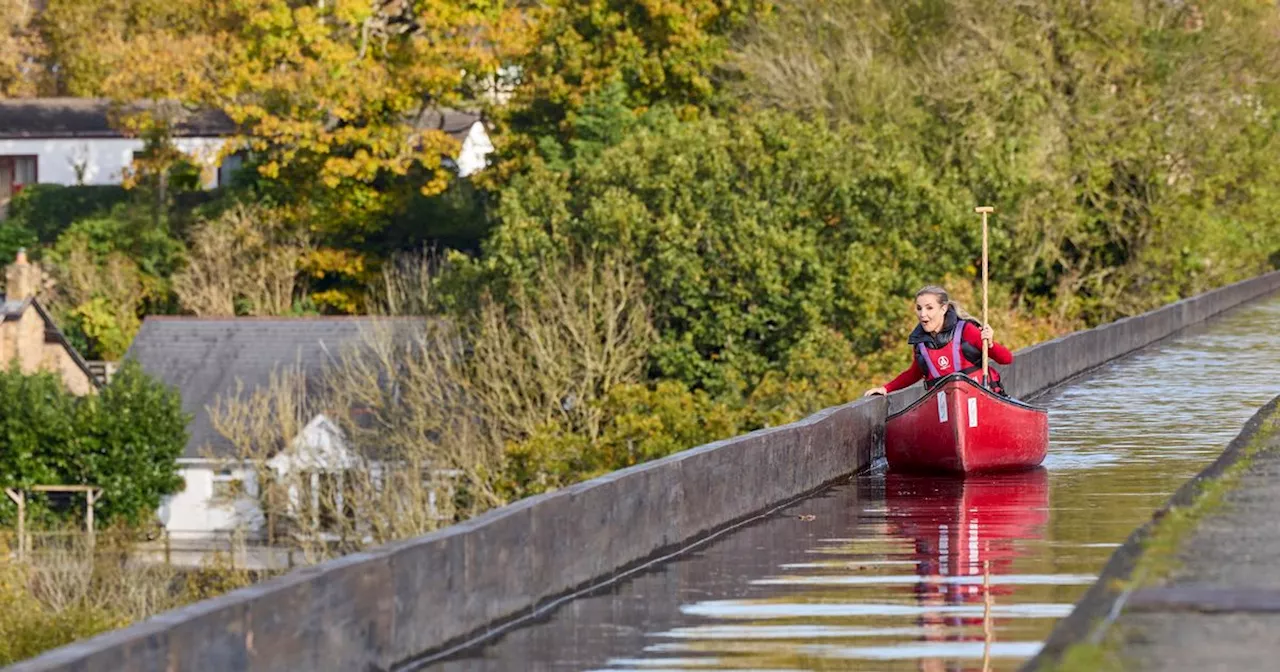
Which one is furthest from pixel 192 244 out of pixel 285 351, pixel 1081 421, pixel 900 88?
pixel 1081 421

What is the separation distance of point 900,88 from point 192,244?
28.6 m

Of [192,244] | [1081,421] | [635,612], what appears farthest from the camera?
[192,244]

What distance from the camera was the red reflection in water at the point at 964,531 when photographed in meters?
10.7

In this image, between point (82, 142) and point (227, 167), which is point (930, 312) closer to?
point (227, 167)

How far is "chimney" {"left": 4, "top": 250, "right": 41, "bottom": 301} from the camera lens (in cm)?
7538

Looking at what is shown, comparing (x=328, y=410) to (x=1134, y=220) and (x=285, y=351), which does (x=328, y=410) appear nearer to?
(x=285, y=351)

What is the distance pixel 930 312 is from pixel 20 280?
2463 inches

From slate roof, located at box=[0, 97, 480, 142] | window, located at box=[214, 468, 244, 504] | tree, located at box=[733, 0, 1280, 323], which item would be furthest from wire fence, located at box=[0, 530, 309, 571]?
slate roof, located at box=[0, 97, 480, 142]

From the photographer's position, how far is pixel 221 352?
228 ft

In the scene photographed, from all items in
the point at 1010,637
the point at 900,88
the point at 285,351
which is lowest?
the point at 1010,637

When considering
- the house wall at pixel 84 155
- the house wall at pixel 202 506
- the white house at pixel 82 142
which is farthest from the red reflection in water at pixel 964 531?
the house wall at pixel 84 155

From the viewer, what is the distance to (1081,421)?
2339cm

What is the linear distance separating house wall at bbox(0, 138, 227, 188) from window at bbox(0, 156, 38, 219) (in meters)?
0.82

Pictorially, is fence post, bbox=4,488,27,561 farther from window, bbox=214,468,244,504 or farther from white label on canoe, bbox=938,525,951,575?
white label on canoe, bbox=938,525,951,575
